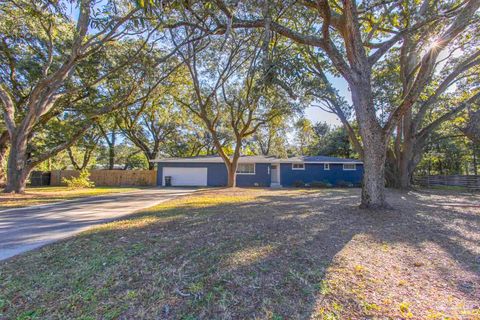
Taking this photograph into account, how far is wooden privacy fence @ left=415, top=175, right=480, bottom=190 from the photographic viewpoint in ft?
55.1

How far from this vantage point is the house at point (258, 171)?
798 inches

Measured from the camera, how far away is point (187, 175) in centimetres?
2033

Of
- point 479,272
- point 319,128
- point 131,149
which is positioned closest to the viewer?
point 479,272

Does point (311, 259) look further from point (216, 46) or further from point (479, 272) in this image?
point (216, 46)

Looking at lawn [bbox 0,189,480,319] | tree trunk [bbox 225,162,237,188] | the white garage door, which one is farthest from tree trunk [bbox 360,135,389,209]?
the white garage door

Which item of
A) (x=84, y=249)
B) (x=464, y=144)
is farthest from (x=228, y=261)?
(x=464, y=144)

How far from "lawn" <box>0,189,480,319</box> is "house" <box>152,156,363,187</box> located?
1564 cm

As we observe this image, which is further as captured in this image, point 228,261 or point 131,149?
point 131,149

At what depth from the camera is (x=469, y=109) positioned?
43.4 ft

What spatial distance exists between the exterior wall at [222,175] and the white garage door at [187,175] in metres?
0.33

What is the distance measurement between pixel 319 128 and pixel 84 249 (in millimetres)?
35128

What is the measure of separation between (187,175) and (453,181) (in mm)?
21525

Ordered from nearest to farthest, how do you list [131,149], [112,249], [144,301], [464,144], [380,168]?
[144,301]
[112,249]
[380,168]
[464,144]
[131,149]

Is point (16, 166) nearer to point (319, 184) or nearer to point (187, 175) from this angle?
point (187, 175)
